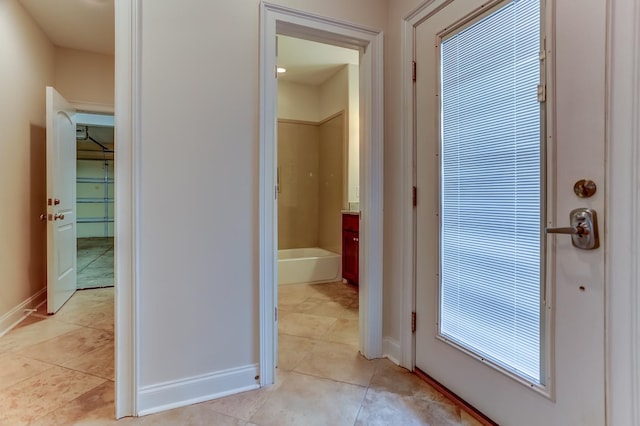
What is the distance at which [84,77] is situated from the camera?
11.5 ft

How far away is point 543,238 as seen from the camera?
123cm

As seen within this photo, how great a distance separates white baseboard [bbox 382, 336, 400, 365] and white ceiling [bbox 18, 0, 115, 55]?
11.3 ft

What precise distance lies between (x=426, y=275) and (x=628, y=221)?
97 cm

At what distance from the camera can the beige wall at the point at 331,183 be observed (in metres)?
4.44

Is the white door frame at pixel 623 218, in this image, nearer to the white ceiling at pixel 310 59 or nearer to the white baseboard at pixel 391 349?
the white baseboard at pixel 391 349

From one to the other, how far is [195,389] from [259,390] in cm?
32

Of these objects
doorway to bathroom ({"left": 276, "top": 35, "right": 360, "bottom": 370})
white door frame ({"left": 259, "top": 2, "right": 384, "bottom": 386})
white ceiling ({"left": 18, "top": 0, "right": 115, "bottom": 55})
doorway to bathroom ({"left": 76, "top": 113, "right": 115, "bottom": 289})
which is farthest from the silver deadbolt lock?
doorway to bathroom ({"left": 76, "top": 113, "right": 115, "bottom": 289})

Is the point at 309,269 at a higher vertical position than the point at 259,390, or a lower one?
higher

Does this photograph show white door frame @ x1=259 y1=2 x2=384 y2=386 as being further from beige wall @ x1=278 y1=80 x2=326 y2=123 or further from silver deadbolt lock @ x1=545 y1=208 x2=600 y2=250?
beige wall @ x1=278 y1=80 x2=326 y2=123

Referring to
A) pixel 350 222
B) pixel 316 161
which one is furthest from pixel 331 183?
pixel 350 222

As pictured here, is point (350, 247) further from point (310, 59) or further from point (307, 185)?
point (310, 59)

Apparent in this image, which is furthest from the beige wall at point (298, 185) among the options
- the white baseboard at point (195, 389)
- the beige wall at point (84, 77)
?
the white baseboard at point (195, 389)

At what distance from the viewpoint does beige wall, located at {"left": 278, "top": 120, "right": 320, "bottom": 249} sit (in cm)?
482

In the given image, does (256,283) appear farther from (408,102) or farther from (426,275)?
(408,102)
